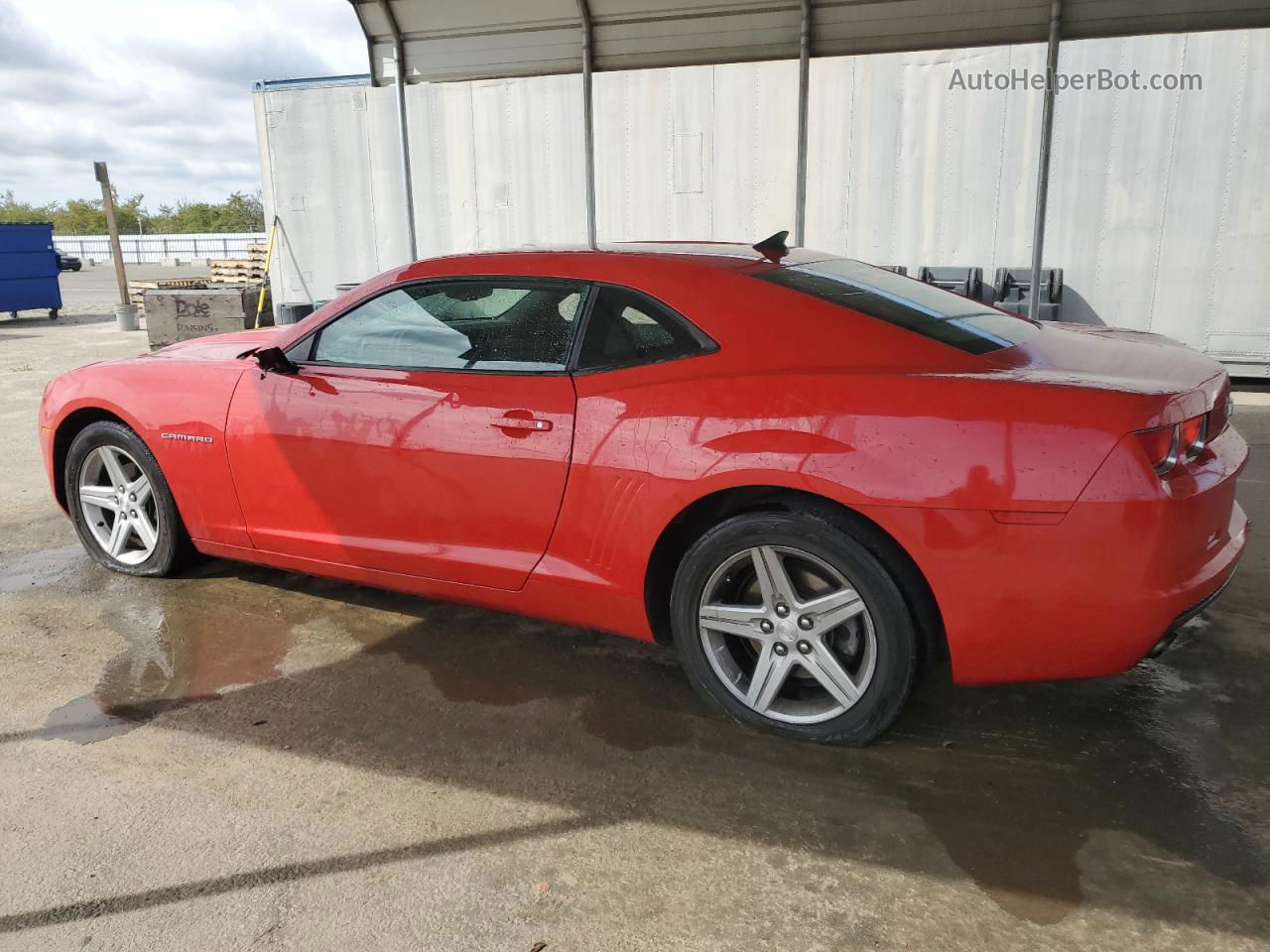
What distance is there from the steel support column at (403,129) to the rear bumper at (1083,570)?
10.2 metres

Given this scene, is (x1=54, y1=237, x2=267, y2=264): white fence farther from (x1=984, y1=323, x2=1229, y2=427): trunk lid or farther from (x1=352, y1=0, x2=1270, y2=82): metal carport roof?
(x1=984, y1=323, x2=1229, y2=427): trunk lid

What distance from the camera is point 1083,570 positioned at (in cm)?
245

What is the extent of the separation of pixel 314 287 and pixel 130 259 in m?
47.7

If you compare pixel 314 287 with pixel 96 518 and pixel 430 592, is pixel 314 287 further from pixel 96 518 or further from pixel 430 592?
pixel 430 592

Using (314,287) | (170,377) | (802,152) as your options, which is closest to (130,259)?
(314,287)

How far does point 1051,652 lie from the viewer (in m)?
2.57

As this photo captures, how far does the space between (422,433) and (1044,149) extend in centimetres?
782

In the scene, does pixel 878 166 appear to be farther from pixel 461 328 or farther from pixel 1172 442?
pixel 1172 442

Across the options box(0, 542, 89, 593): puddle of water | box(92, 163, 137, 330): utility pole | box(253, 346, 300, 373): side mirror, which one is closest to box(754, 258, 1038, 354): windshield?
box(253, 346, 300, 373): side mirror

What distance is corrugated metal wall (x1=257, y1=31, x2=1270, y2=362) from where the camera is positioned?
8711 millimetres

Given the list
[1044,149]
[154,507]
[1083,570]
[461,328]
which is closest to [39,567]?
[154,507]

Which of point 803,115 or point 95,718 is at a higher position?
point 803,115

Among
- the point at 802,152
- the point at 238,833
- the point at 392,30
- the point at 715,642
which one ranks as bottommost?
the point at 238,833

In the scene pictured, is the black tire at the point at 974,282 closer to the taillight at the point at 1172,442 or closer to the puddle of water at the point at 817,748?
the puddle of water at the point at 817,748
